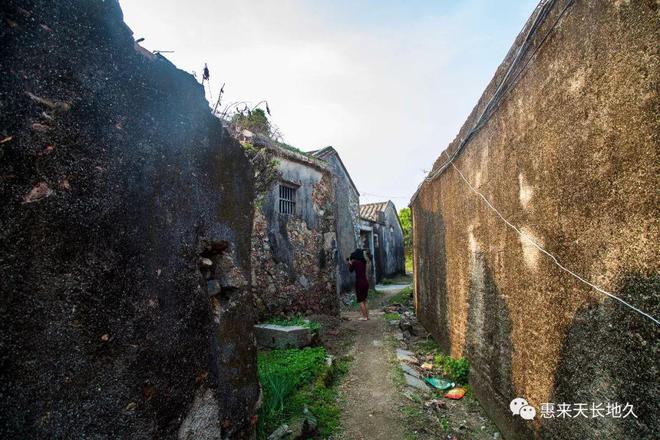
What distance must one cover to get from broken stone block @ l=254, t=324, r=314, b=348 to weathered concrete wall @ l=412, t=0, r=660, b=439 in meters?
2.77

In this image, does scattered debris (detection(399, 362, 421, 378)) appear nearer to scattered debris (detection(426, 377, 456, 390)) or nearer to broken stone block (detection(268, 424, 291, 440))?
scattered debris (detection(426, 377, 456, 390))

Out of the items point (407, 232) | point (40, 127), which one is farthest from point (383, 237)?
point (40, 127)

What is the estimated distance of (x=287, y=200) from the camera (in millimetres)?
8586

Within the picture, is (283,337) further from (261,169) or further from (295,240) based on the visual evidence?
(295,240)

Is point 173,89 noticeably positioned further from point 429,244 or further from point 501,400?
point 429,244

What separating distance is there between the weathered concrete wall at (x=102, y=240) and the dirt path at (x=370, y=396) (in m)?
1.39

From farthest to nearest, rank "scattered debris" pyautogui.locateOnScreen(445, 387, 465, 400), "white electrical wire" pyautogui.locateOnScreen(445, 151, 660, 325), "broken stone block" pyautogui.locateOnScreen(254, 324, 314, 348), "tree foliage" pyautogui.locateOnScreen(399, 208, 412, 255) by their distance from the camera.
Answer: "tree foliage" pyautogui.locateOnScreen(399, 208, 412, 255) → "broken stone block" pyautogui.locateOnScreen(254, 324, 314, 348) → "scattered debris" pyautogui.locateOnScreen(445, 387, 465, 400) → "white electrical wire" pyautogui.locateOnScreen(445, 151, 660, 325)

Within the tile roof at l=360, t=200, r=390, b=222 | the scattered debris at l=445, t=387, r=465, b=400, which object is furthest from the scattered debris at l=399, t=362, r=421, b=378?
the tile roof at l=360, t=200, r=390, b=222

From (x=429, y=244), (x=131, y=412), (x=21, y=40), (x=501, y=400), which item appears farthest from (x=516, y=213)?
(x=429, y=244)

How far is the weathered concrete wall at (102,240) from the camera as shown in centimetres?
134

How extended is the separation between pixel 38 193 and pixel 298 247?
7181mm

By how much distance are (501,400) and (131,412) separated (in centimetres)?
295

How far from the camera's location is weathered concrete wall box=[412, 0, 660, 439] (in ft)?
5.17

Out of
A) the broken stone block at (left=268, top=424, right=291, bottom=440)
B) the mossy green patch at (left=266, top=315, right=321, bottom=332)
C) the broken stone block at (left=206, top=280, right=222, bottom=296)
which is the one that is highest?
the broken stone block at (left=206, top=280, right=222, bottom=296)
